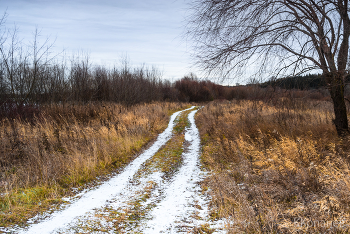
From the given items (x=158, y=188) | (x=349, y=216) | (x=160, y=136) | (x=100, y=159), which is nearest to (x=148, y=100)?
(x=160, y=136)

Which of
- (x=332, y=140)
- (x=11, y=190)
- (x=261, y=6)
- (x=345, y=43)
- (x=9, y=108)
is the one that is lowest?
(x=11, y=190)

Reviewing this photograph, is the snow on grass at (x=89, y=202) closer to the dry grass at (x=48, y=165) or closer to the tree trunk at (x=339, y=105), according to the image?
the dry grass at (x=48, y=165)

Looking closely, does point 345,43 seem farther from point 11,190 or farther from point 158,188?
point 11,190

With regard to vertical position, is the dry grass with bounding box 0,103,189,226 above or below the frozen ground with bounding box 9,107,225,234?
above

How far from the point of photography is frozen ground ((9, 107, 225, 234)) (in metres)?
3.31

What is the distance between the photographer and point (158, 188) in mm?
5062

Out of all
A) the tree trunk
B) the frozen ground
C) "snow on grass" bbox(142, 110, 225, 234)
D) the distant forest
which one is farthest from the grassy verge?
the tree trunk

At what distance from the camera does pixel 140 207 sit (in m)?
4.08

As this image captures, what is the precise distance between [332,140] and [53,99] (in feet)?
63.2

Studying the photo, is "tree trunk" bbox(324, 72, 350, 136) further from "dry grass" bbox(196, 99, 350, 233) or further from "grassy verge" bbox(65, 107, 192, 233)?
"grassy verge" bbox(65, 107, 192, 233)

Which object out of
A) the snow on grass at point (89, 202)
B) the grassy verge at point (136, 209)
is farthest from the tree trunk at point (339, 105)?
the snow on grass at point (89, 202)

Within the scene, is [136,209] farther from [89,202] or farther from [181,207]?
[89,202]

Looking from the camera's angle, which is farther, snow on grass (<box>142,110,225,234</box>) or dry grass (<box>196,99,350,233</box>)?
snow on grass (<box>142,110,225,234</box>)

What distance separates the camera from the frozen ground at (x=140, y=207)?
3309 mm
